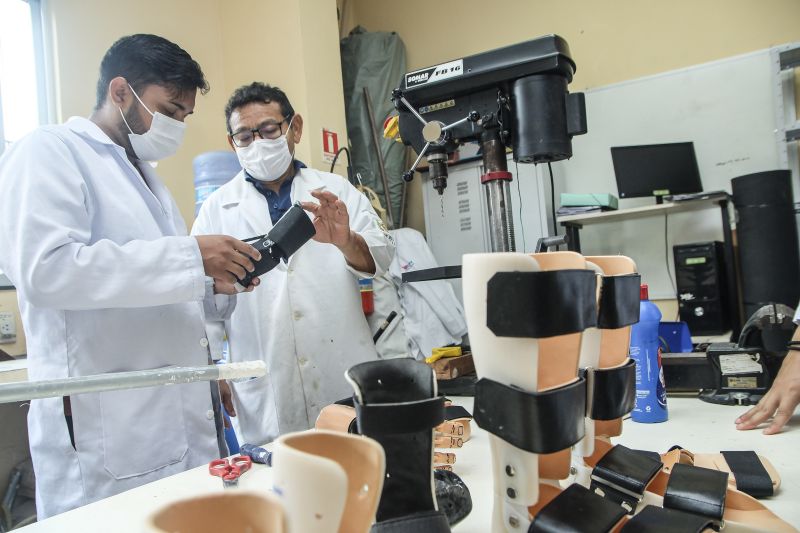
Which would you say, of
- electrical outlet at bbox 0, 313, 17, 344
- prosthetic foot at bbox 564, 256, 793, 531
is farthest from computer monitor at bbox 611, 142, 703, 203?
electrical outlet at bbox 0, 313, 17, 344

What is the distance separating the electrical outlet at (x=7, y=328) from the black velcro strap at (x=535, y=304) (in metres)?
2.53

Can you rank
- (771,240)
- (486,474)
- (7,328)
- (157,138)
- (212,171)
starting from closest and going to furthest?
(486,474) → (157,138) → (7,328) → (771,240) → (212,171)

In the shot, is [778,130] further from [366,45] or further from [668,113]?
[366,45]

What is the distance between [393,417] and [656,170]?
290 cm

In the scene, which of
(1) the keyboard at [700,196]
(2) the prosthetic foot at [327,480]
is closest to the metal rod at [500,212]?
(2) the prosthetic foot at [327,480]

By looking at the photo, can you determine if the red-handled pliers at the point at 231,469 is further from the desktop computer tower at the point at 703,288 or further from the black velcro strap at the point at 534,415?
the desktop computer tower at the point at 703,288

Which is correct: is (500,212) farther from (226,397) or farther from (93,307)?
(226,397)

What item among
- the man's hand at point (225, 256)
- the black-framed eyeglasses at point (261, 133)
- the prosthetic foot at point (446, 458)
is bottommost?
the prosthetic foot at point (446, 458)

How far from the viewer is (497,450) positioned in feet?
1.79

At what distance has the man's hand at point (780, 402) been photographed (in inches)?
35.1

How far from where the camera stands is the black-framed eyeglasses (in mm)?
1582

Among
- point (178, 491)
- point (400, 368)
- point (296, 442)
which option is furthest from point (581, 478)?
point (178, 491)

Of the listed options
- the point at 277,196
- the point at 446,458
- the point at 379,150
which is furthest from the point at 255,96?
the point at 379,150

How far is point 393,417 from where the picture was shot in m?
0.50
